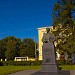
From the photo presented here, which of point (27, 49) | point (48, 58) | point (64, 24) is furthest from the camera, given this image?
point (27, 49)

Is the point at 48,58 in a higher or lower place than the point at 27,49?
lower

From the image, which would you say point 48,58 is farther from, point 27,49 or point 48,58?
point 27,49

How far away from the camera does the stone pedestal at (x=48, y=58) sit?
18766 millimetres

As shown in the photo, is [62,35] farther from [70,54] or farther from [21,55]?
[21,55]

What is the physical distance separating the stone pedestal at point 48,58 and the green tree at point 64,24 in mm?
21408

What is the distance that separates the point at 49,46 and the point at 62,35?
23447 millimetres

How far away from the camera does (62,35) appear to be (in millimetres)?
42031

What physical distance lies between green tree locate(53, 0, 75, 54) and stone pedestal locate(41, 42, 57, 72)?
21408 mm

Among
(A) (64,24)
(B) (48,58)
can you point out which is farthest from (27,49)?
(B) (48,58)

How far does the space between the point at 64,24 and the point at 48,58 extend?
77.6 feet

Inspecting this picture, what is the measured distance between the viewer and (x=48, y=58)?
18.8 metres

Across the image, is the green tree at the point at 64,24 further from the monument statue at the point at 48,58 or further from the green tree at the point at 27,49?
the green tree at the point at 27,49

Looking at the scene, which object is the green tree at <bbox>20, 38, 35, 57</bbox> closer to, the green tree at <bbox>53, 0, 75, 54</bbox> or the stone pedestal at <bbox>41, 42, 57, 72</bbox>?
the green tree at <bbox>53, 0, 75, 54</bbox>

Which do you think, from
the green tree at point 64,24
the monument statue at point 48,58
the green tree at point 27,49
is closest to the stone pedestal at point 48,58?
the monument statue at point 48,58
